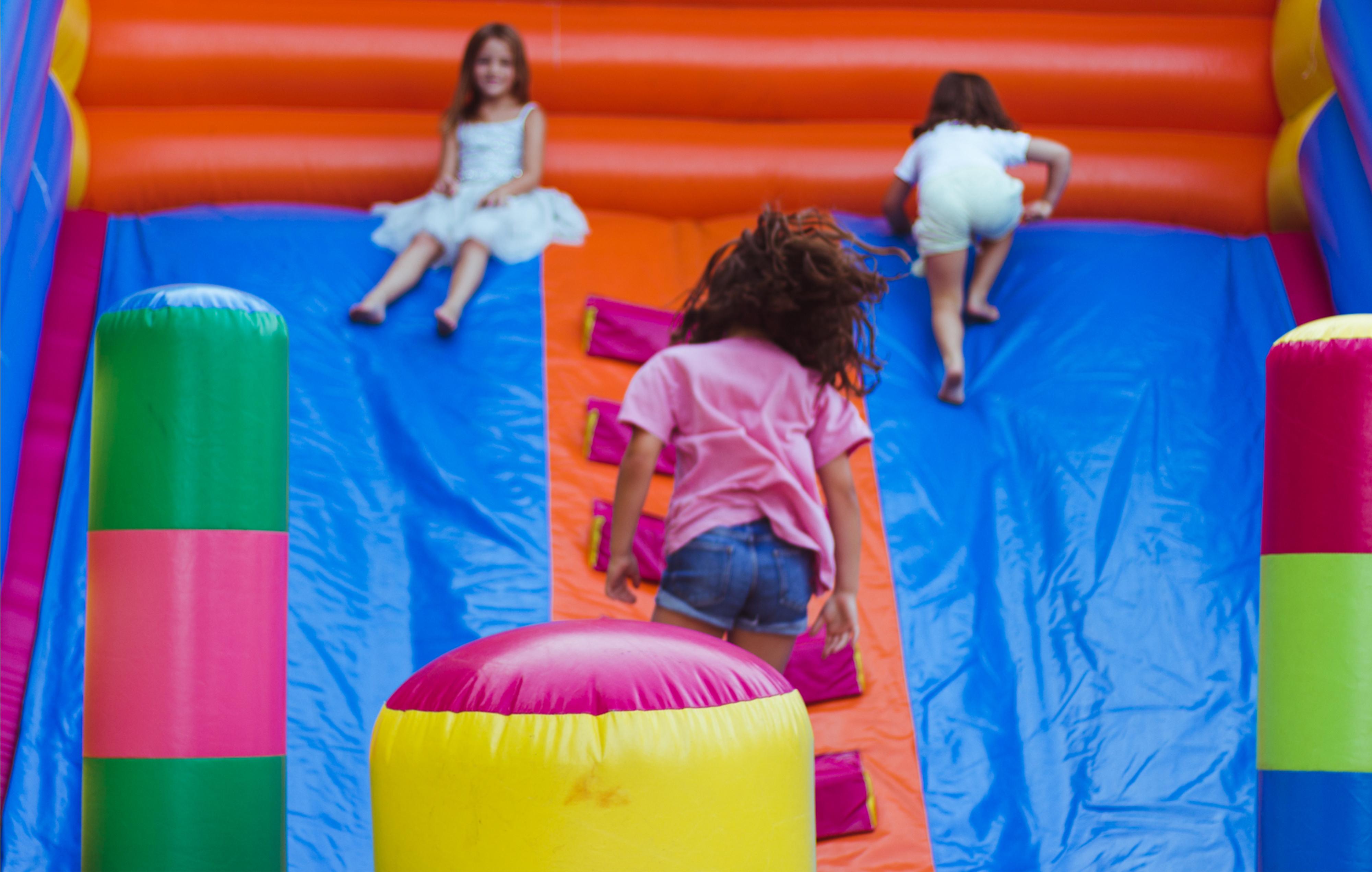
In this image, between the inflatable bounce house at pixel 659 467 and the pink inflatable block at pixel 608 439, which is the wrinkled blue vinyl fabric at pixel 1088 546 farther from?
the pink inflatable block at pixel 608 439

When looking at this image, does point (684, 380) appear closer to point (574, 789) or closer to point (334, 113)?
point (574, 789)

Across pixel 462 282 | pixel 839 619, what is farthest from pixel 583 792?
pixel 462 282

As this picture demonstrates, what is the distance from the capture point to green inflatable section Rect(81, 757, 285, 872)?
135 cm

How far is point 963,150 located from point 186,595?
2034 millimetres

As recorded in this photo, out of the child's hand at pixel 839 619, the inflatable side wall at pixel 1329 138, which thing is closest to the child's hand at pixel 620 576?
the child's hand at pixel 839 619

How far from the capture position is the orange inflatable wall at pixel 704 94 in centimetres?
318

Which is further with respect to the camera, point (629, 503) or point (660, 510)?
point (660, 510)

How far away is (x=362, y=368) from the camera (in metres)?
2.69

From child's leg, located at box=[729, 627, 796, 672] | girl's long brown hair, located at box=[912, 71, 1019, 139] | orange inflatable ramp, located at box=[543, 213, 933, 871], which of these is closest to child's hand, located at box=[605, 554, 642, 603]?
child's leg, located at box=[729, 627, 796, 672]

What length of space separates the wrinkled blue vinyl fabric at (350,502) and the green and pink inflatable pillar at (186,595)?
56cm

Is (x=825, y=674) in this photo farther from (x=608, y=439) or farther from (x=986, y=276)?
(x=986, y=276)

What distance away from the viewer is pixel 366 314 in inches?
108

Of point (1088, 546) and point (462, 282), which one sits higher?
point (462, 282)

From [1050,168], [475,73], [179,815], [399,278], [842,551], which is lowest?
[179,815]
